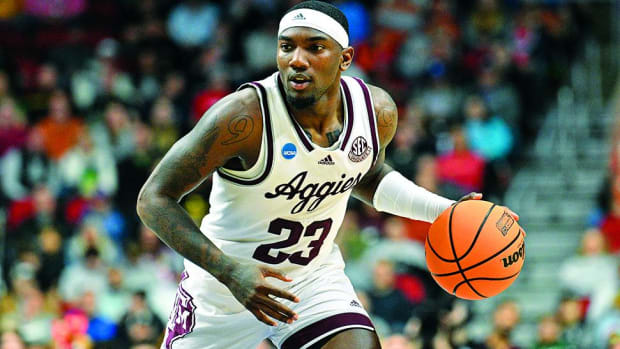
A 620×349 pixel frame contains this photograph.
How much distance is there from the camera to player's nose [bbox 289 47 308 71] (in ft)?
16.5

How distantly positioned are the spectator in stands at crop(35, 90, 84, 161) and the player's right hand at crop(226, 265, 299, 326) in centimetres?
867

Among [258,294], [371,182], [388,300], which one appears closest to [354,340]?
[258,294]

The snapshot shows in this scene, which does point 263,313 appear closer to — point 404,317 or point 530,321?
point 404,317

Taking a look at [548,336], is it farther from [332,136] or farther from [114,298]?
[332,136]

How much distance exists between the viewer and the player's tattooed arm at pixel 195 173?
4715 mm

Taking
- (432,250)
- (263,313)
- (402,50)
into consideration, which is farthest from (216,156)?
(402,50)

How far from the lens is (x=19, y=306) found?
1096cm

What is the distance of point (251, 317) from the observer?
17.6 ft

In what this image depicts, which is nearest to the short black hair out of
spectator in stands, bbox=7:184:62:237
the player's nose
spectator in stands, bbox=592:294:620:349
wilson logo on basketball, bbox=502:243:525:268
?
the player's nose

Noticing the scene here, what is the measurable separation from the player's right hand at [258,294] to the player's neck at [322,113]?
1048 millimetres

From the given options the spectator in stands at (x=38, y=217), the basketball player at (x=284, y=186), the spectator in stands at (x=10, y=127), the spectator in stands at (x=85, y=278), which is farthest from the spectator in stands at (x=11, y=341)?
the basketball player at (x=284, y=186)

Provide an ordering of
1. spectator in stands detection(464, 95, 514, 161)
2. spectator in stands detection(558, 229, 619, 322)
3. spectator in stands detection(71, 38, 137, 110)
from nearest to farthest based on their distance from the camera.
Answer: spectator in stands detection(558, 229, 619, 322) < spectator in stands detection(464, 95, 514, 161) < spectator in stands detection(71, 38, 137, 110)

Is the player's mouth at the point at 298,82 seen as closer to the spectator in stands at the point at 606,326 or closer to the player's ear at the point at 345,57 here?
the player's ear at the point at 345,57

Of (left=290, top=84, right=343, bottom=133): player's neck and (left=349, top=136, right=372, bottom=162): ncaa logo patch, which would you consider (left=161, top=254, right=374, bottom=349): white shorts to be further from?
(left=290, top=84, right=343, bottom=133): player's neck
